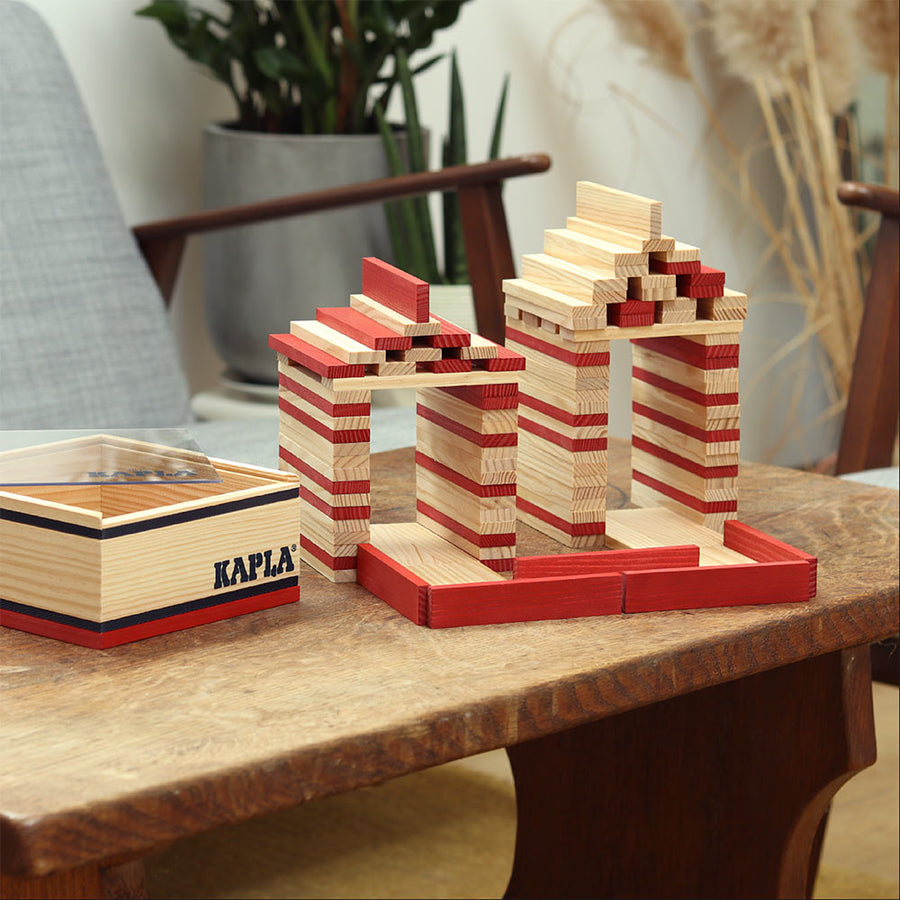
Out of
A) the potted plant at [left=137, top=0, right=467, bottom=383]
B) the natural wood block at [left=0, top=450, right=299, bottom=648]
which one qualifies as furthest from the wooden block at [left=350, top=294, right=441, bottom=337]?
the potted plant at [left=137, top=0, right=467, bottom=383]

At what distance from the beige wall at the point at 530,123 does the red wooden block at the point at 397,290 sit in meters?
0.98

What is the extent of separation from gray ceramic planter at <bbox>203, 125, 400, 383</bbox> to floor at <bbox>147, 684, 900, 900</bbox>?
718 mm

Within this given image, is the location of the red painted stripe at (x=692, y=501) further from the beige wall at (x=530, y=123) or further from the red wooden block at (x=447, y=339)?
the beige wall at (x=530, y=123)

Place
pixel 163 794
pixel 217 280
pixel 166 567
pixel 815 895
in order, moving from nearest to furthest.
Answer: pixel 163 794, pixel 166 567, pixel 815 895, pixel 217 280

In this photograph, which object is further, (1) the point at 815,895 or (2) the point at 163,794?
(1) the point at 815,895

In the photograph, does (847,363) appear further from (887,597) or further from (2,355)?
(887,597)

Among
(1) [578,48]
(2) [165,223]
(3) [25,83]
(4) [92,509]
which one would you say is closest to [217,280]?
(2) [165,223]

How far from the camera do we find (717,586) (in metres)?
0.80

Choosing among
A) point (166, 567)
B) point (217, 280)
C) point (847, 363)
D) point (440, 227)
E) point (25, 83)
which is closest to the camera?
→ point (166, 567)

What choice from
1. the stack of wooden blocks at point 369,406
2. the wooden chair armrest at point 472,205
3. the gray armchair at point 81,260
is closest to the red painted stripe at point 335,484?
the stack of wooden blocks at point 369,406

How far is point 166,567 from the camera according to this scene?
729mm

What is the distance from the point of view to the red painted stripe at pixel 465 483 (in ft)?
2.65

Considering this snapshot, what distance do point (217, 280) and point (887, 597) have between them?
150cm

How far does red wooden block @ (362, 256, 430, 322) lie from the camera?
31.4 inches
